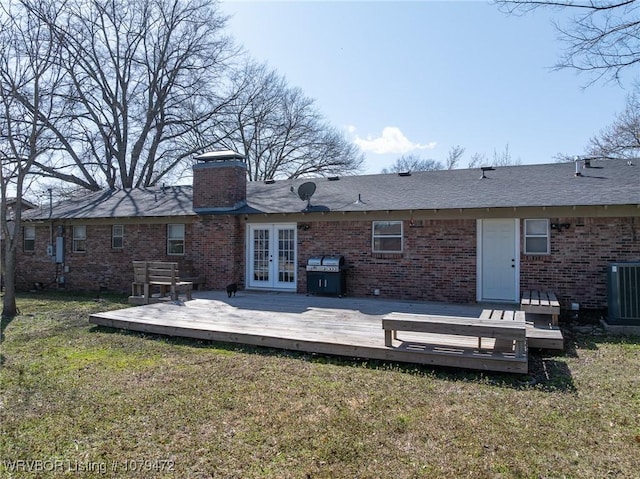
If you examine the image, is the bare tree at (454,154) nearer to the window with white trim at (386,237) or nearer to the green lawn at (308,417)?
the window with white trim at (386,237)

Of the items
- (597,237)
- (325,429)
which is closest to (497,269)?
(597,237)

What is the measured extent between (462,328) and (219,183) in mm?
9494

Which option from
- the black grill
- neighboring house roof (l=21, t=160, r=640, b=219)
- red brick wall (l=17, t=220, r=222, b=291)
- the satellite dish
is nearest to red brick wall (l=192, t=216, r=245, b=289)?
red brick wall (l=17, t=220, r=222, b=291)

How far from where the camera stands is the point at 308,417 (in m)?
4.16

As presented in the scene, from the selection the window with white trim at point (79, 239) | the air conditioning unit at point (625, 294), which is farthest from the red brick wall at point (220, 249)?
the air conditioning unit at point (625, 294)

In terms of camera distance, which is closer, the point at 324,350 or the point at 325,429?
the point at 325,429

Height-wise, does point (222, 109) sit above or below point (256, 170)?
above

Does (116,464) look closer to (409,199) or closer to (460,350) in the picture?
(460,350)

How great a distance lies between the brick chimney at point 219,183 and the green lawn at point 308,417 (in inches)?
277

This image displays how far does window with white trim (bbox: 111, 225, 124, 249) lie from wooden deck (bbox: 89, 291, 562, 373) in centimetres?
537

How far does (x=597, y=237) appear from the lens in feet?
30.8

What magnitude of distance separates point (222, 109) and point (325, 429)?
25170 mm

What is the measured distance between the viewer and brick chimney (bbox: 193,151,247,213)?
42.9 feet

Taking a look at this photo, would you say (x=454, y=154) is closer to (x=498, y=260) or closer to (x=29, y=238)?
(x=498, y=260)
